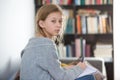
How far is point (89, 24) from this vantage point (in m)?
4.14

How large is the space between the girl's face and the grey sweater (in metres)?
0.14

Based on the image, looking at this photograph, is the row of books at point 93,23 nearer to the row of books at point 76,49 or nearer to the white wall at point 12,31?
the row of books at point 76,49

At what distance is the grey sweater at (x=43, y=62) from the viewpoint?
1597 millimetres


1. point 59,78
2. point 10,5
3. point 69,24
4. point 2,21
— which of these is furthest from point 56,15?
point 69,24

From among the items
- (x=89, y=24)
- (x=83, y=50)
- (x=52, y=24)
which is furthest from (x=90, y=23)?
(x=52, y=24)

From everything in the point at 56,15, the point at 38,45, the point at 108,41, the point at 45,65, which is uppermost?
the point at 56,15

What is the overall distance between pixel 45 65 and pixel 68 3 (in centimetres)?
266

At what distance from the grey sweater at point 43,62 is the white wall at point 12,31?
2.65 ft

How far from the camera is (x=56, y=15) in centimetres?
177

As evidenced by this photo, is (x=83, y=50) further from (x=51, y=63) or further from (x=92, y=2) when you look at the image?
(x=51, y=63)

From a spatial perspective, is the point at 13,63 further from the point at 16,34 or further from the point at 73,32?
the point at 73,32

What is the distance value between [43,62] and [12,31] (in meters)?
1.26
